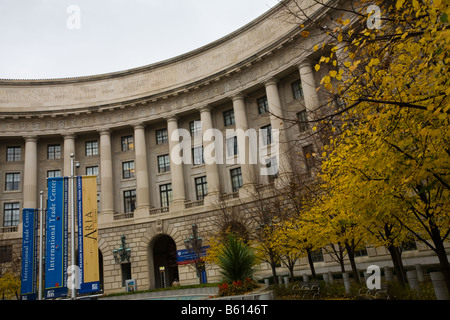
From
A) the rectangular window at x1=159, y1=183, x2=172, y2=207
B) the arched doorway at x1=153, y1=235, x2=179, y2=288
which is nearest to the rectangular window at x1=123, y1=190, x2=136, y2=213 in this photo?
the rectangular window at x1=159, y1=183, x2=172, y2=207

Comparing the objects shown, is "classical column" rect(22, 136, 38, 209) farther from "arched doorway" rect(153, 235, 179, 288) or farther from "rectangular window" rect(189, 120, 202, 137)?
"rectangular window" rect(189, 120, 202, 137)

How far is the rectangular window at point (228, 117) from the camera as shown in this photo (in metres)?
42.4

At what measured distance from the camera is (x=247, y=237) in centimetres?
2805

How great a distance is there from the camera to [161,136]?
45.9 metres

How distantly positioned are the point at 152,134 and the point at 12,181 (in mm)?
18499

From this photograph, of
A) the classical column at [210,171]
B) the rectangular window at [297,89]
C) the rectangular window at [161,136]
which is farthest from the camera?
the rectangular window at [161,136]

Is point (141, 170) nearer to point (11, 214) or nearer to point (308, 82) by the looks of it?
point (11, 214)

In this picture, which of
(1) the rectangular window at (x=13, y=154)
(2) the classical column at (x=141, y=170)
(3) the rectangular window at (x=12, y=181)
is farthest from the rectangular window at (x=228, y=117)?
(3) the rectangular window at (x=12, y=181)

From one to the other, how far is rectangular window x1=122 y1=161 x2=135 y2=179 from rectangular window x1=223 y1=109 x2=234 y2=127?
13.3 metres

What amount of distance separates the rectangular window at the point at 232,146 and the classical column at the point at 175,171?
607cm

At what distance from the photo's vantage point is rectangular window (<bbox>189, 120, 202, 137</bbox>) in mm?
43559

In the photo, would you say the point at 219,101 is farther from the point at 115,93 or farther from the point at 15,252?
the point at 15,252

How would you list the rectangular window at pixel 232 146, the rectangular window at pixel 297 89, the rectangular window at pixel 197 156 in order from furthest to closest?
the rectangular window at pixel 197 156 < the rectangular window at pixel 232 146 < the rectangular window at pixel 297 89

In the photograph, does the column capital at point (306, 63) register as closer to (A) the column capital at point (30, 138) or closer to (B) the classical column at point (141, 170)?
(B) the classical column at point (141, 170)
